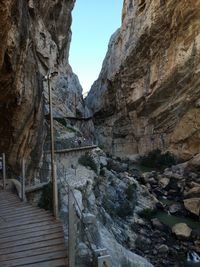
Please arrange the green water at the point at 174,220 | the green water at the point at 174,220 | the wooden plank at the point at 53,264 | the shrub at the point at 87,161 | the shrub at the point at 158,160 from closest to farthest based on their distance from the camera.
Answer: the wooden plank at the point at 53,264 → the green water at the point at 174,220 → the green water at the point at 174,220 → the shrub at the point at 87,161 → the shrub at the point at 158,160

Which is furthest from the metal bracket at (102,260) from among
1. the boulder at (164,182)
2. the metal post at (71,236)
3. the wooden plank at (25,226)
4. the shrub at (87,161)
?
the boulder at (164,182)

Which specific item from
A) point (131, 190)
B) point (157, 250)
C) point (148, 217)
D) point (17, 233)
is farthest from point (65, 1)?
point (17, 233)

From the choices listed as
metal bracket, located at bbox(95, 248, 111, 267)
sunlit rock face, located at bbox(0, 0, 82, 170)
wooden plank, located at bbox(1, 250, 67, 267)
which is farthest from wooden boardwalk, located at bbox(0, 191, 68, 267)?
sunlit rock face, located at bbox(0, 0, 82, 170)

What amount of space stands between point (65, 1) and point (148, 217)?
32.6 metres

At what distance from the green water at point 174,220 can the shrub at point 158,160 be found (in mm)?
20168

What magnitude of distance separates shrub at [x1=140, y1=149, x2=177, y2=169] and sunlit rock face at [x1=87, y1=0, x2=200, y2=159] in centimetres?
104

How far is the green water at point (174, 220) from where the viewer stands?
21.8 metres

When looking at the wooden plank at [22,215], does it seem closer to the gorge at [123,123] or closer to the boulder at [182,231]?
the gorge at [123,123]

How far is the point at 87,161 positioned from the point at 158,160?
1937 centimetres

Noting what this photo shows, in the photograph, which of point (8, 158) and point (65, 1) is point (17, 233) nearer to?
point (8, 158)

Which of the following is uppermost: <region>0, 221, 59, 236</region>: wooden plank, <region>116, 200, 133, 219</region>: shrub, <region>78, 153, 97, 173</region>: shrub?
<region>78, 153, 97, 173</region>: shrub

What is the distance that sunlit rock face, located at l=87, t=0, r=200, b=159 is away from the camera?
44.2m

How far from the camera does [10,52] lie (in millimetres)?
12438

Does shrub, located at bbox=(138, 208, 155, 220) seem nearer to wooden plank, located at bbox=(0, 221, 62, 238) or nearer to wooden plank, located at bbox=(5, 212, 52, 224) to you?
wooden plank, located at bbox=(5, 212, 52, 224)
